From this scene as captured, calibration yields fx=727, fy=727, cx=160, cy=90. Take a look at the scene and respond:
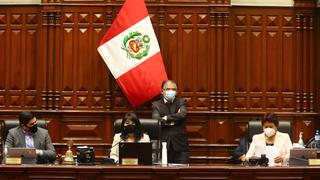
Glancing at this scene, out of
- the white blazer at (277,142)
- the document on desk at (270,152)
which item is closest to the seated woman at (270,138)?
the white blazer at (277,142)

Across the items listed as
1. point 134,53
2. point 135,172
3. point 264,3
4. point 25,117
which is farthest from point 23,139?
point 264,3

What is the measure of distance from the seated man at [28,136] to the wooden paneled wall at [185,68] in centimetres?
253

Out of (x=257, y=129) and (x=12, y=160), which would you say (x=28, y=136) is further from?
(x=257, y=129)

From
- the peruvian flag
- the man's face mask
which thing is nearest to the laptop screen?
the man's face mask

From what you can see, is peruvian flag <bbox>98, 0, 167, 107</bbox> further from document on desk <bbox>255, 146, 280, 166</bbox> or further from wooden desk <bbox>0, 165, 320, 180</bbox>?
wooden desk <bbox>0, 165, 320, 180</bbox>

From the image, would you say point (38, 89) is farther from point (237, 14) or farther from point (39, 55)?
point (237, 14)

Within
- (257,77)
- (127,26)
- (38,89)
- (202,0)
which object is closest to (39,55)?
(38,89)

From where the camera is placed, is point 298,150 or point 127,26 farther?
point 127,26

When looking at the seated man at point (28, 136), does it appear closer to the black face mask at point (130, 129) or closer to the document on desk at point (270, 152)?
the black face mask at point (130, 129)

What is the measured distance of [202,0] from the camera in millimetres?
12258

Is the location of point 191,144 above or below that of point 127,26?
below

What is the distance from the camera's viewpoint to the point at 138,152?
8.15m

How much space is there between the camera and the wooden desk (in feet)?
25.5

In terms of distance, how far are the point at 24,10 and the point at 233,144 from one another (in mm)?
4186
